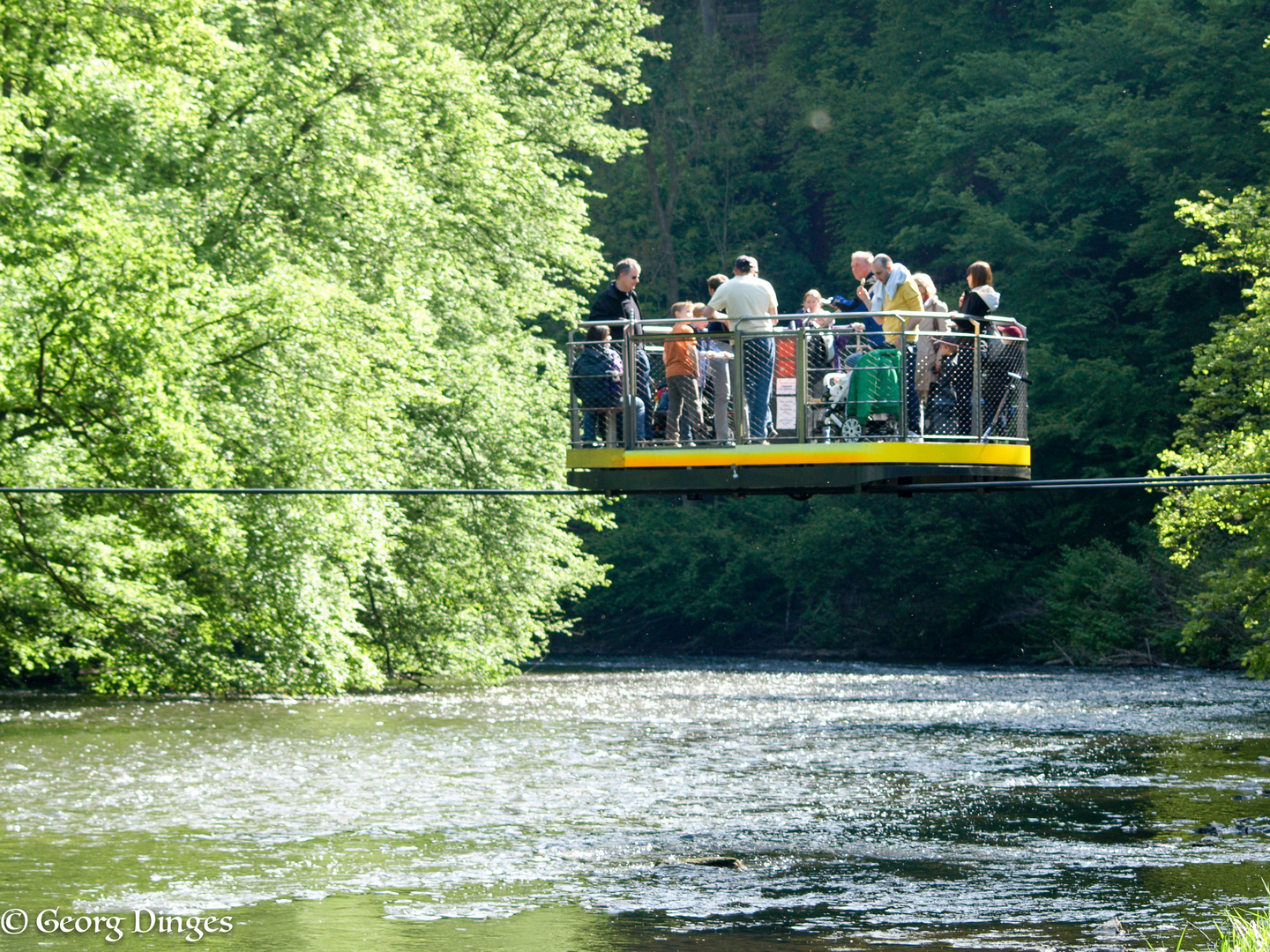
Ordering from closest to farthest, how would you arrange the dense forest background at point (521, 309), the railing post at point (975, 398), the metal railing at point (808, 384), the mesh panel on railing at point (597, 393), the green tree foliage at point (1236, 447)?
1. the metal railing at point (808, 384)
2. the railing post at point (975, 398)
3. the mesh panel on railing at point (597, 393)
4. the dense forest background at point (521, 309)
5. the green tree foliage at point (1236, 447)

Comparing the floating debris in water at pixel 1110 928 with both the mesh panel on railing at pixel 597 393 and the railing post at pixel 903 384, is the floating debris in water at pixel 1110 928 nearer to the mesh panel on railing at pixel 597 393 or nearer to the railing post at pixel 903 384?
the railing post at pixel 903 384

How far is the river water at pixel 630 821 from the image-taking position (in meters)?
18.5

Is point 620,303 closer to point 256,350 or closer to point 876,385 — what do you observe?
point 876,385

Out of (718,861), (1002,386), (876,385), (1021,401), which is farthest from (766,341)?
(718,861)

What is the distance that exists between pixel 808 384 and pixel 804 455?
0.72m

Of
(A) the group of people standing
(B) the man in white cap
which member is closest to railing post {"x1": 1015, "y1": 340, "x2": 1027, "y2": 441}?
(A) the group of people standing

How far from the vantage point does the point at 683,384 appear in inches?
656

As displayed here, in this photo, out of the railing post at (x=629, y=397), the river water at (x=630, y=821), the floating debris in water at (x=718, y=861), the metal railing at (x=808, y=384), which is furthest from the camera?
the floating debris in water at (x=718, y=861)

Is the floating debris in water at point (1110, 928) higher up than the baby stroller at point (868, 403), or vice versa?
the baby stroller at point (868, 403)

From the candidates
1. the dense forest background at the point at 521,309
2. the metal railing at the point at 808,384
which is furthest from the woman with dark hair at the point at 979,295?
the dense forest background at the point at 521,309

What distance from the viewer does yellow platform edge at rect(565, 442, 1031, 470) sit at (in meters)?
16.0

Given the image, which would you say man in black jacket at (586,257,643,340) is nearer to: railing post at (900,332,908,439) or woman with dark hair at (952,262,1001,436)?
railing post at (900,332,908,439)

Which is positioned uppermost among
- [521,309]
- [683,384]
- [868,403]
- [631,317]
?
[521,309]

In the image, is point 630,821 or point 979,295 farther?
point 630,821
